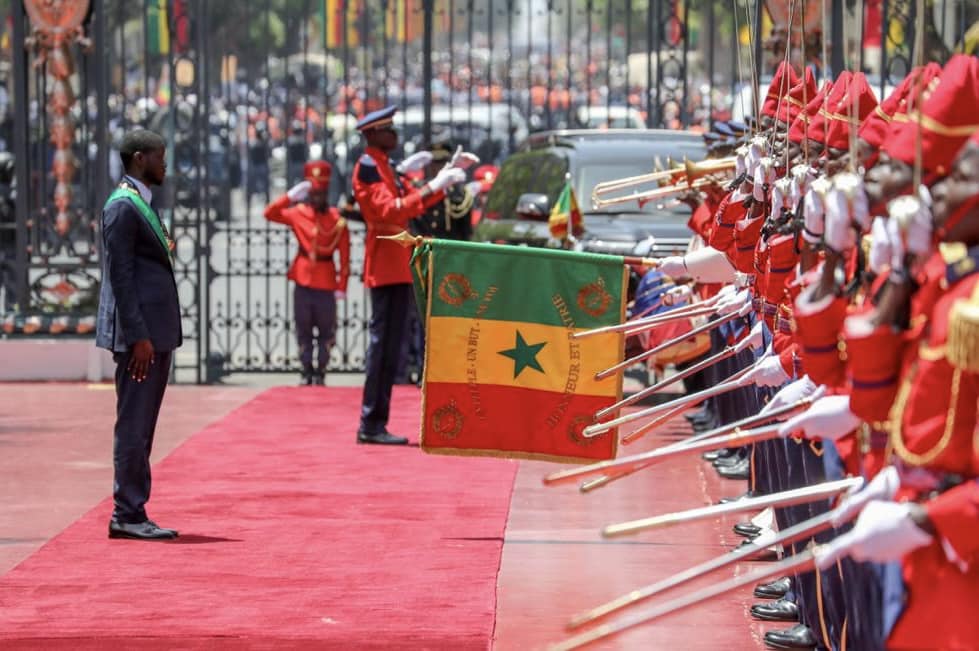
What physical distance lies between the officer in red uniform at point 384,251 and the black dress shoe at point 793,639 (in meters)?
Result: 5.16

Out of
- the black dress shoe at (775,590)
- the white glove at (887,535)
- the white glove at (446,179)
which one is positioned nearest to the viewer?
the white glove at (887,535)

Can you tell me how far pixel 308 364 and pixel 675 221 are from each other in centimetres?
298

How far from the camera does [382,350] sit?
1209 cm

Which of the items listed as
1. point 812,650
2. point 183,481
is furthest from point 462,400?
point 812,650

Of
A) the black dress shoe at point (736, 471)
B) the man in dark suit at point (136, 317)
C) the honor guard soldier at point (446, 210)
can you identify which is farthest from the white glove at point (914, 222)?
the honor guard soldier at point (446, 210)

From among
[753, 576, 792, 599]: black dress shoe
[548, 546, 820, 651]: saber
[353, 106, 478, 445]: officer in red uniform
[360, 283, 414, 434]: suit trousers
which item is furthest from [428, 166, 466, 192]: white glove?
[548, 546, 820, 651]: saber

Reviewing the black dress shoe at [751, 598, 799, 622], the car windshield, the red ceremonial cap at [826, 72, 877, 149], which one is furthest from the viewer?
the car windshield

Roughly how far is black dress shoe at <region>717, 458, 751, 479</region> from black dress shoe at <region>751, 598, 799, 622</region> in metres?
3.38

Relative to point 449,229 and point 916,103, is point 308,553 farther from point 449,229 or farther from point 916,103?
point 449,229

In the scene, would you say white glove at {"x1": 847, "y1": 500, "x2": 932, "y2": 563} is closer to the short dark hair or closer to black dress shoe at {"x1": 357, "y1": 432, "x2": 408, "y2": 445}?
the short dark hair

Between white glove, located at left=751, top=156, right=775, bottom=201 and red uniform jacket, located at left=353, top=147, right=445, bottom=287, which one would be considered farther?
red uniform jacket, located at left=353, top=147, right=445, bottom=287

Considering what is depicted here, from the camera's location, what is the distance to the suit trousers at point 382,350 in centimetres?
1202

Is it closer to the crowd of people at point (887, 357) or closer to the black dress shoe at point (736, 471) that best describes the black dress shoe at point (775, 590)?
the crowd of people at point (887, 357)

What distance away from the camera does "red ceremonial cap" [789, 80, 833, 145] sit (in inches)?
278
